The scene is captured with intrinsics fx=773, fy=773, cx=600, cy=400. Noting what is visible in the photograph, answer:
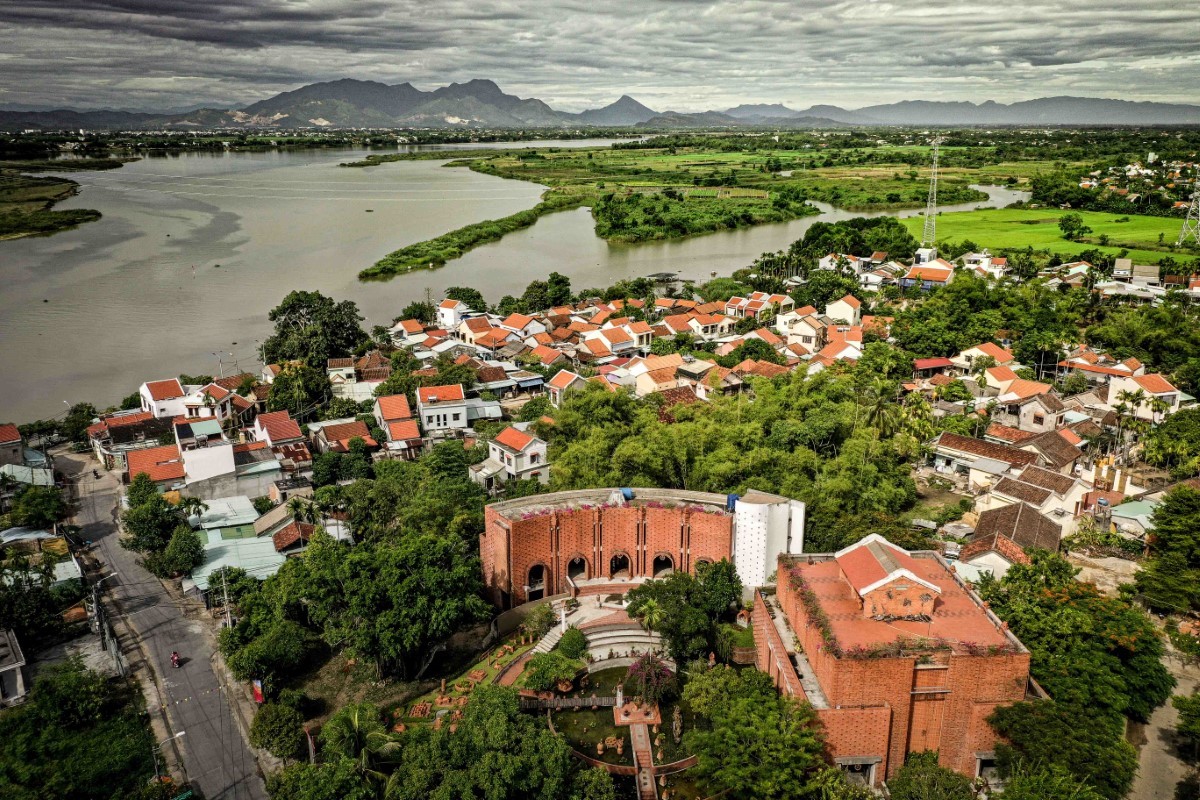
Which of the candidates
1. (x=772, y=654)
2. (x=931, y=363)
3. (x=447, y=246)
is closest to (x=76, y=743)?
(x=772, y=654)

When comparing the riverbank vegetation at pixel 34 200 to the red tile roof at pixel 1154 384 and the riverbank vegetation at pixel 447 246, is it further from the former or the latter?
the red tile roof at pixel 1154 384

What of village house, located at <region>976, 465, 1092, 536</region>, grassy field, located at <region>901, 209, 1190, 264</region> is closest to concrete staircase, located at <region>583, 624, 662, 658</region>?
village house, located at <region>976, 465, 1092, 536</region>

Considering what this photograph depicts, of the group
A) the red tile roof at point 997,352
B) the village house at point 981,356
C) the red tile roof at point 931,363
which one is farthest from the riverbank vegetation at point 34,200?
the red tile roof at point 997,352

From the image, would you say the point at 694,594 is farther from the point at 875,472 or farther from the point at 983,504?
the point at 983,504

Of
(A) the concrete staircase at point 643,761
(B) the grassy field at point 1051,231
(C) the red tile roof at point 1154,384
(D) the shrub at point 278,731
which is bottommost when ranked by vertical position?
(A) the concrete staircase at point 643,761

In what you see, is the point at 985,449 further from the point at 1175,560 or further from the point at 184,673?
the point at 184,673

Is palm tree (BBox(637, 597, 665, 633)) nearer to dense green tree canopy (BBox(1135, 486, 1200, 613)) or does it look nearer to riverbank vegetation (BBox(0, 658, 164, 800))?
riverbank vegetation (BBox(0, 658, 164, 800))
